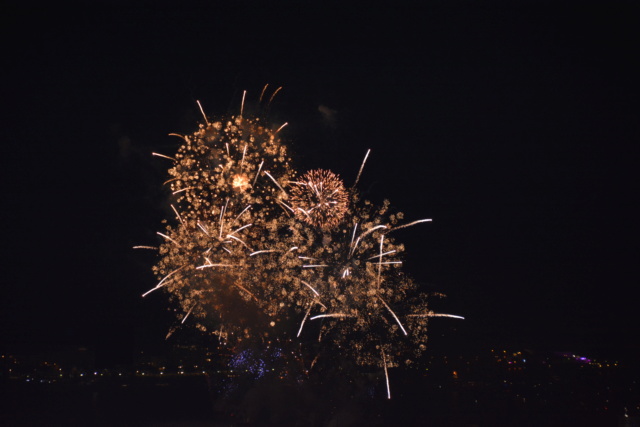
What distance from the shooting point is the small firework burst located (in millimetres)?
14047

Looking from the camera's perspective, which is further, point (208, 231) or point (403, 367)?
point (403, 367)

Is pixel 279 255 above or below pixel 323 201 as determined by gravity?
below

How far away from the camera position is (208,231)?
1448 centimetres

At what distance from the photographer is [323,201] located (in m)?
14.0

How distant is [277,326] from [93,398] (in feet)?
22.0

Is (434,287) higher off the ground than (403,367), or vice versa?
(434,287)

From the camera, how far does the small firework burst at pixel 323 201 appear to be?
14.0m

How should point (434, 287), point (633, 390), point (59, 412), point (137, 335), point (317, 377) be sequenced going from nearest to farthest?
1. point (317, 377)
2. point (59, 412)
3. point (633, 390)
4. point (434, 287)
5. point (137, 335)

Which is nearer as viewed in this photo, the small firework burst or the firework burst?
the firework burst

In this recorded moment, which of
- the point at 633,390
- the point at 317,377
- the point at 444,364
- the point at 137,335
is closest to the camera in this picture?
the point at 317,377

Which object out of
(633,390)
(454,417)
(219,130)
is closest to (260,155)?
(219,130)

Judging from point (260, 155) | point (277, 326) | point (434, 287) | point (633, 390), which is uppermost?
point (260, 155)

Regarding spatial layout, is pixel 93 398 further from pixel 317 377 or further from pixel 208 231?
pixel 317 377

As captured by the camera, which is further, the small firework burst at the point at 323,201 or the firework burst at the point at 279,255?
→ the small firework burst at the point at 323,201
